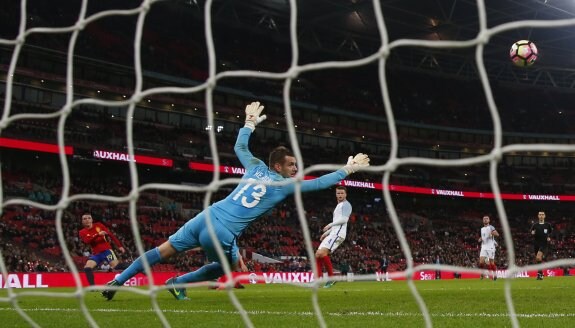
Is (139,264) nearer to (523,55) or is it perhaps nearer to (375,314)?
(375,314)

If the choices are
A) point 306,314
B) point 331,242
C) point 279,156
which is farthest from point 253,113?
point 331,242

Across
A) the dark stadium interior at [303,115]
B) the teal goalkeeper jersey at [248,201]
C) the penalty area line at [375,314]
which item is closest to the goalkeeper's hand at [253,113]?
the teal goalkeeper jersey at [248,201]

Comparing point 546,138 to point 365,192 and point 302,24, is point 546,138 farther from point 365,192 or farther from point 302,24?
point 302,24

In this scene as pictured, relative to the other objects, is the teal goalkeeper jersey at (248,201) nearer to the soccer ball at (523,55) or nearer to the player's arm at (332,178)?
the player's arm at (332,178)

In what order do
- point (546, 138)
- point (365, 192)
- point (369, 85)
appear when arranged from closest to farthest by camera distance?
point (365, 192)
point (369, 85)
point (546, 138)

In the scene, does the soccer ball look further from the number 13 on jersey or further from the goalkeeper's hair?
the number 13 on jersey

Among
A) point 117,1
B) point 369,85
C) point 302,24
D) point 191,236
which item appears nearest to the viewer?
point 191,236

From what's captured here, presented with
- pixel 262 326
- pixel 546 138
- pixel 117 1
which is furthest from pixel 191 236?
pixel 546 138

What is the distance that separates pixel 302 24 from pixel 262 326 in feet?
117

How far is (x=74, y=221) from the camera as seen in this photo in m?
26.2

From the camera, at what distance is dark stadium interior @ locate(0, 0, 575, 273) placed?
97.4 feet

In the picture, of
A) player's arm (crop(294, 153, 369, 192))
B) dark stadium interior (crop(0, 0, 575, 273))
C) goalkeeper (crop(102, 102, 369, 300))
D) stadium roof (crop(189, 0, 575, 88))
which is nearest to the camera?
player's arm (crop(294, 153, 369, 192))

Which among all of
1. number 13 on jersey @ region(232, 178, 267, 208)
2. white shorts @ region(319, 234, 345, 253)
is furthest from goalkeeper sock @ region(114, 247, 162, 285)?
white shorts @ region(319, 234, 345, 253)

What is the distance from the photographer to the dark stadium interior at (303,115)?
2969 cm
